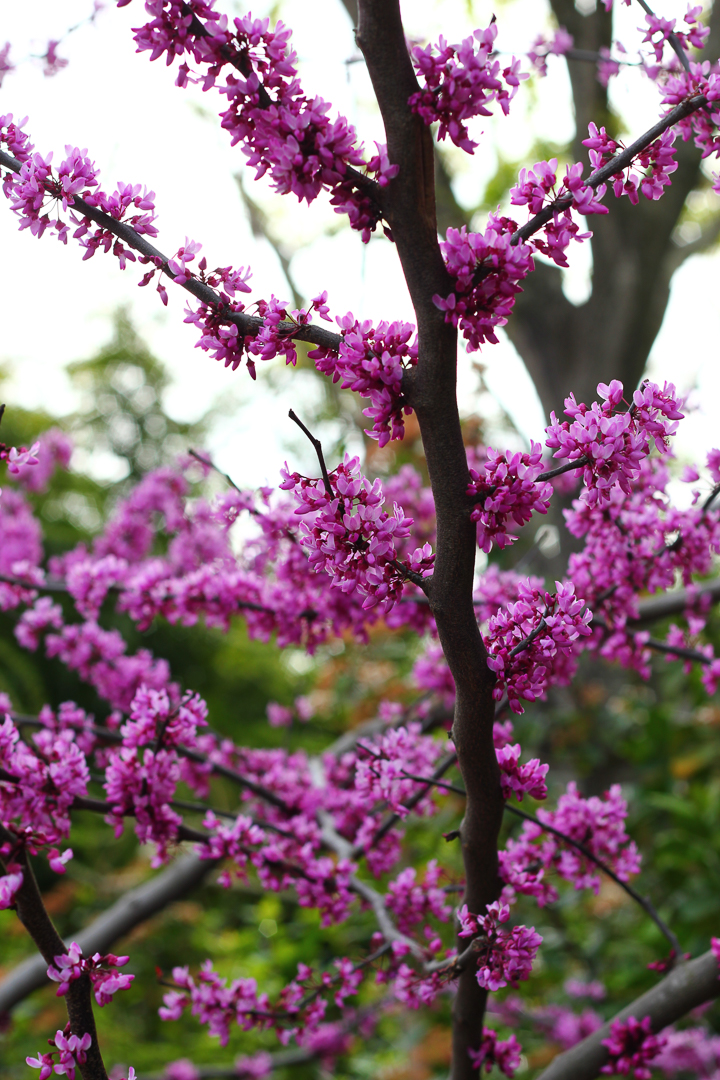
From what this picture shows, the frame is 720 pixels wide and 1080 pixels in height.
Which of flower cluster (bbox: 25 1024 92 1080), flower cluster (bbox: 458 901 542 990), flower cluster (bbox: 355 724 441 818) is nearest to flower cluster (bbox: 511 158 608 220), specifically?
flower cluster (bbox: 355 724 441 818)

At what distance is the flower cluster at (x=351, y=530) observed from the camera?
3.17ft

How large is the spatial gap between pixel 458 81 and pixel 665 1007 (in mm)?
1790

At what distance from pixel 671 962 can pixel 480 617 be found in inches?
35.2

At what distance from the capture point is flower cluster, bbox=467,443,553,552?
100 centimetres

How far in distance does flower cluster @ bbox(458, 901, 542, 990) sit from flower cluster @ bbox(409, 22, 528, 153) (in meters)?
1.18

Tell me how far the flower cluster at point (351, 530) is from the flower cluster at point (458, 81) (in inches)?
18.4

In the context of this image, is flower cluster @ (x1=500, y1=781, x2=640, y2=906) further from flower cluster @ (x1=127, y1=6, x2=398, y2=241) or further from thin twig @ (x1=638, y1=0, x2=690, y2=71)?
thin twig @ (x1=638, y1=0, x2=690, y2=71)

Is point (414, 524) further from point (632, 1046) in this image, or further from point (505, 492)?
point (632, 1046)

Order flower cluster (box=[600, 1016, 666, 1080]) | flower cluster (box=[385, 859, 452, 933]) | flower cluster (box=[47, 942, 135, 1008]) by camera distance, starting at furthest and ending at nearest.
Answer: flower cluster (box=[385, 859, 452, 933]), flower cluster (box=[600, 1016, 666, 1080]), flower cluster (box=[47, 942, 135, 1008])

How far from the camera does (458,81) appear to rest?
0.96m

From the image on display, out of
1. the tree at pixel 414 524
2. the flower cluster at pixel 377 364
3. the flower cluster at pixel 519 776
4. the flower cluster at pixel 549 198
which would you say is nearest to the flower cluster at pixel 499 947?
the tree at pixel 414 524

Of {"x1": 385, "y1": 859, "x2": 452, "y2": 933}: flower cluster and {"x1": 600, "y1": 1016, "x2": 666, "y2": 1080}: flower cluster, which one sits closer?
{"x1": 600, "y1": 1016, "x2": 666, "y2": 1080}: flower cluster

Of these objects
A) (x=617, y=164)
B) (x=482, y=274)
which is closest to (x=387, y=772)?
(x=482, y=274)

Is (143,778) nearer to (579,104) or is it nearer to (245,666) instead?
(579,104)
